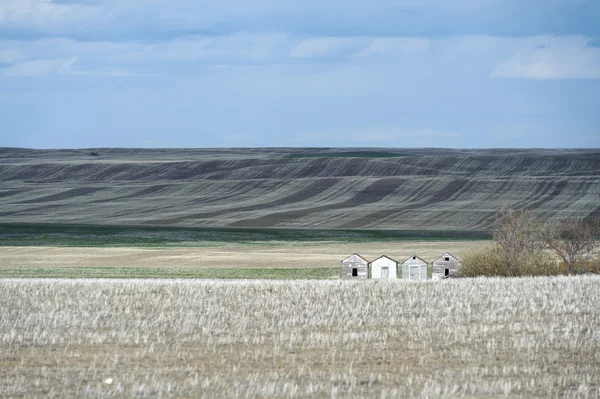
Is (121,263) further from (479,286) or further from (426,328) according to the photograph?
(426,328)

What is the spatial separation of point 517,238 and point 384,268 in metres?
7.71

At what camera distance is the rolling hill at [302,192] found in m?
92.4

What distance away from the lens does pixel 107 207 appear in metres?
106

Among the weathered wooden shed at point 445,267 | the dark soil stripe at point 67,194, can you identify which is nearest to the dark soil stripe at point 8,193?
the dark soil stripe at point 67,194

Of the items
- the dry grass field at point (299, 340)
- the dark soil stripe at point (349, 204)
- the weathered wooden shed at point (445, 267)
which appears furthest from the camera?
the dark soil stripe at point (349, 204)

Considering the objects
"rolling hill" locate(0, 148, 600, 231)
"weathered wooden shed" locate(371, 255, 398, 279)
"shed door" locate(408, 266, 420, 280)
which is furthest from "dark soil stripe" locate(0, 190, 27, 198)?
"shed door" locate(408, 266, 420, 280)

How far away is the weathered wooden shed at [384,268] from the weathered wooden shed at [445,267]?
6.54ft

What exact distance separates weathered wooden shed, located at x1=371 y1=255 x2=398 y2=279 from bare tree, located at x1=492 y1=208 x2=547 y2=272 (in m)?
5.60

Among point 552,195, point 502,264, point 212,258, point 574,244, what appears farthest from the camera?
point 552,195

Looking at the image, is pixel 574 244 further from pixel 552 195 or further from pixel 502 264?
pixel 552 195

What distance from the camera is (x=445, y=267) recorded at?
52.9 metres

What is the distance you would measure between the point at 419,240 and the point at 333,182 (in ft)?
163

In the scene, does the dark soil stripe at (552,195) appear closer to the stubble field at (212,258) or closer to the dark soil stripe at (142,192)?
the stubble field at (212,258)

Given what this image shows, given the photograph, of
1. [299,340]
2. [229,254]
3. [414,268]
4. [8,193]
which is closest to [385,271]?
[414,268]
